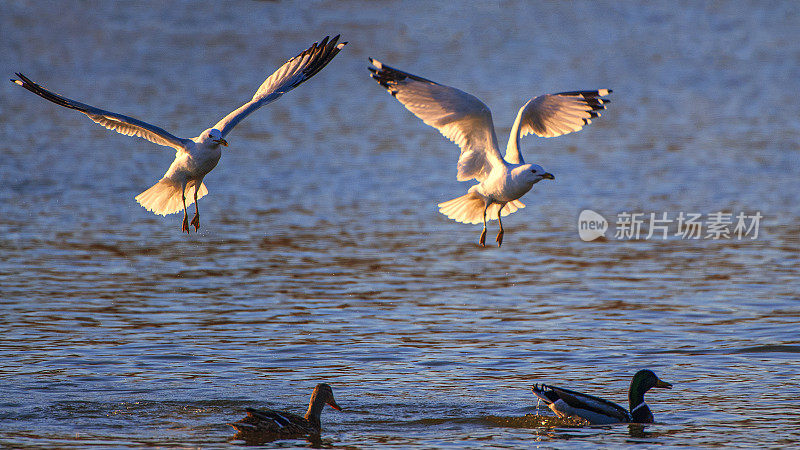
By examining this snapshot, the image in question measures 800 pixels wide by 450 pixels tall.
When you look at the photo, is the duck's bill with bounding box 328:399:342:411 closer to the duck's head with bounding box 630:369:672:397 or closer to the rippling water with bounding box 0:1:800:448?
the rippling water with bounding box 0:1:800:448

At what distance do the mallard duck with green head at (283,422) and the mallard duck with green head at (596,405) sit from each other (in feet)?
5.78

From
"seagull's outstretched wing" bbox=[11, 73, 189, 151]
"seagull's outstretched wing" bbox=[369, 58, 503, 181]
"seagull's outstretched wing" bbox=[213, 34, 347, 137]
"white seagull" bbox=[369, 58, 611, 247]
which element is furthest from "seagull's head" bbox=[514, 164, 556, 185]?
"seagull's outstretched wing" bbox=[11, 73, 189, 151]

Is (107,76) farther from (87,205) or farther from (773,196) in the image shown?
(773,196)

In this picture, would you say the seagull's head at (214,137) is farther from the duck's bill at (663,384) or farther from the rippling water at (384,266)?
the duck's bill at (663,384)

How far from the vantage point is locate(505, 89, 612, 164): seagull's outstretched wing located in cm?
1255

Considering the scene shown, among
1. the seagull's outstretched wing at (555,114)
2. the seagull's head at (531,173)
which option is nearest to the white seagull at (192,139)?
the seagull's outstretched wing at (555,114)

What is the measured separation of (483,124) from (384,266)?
14.5 ft

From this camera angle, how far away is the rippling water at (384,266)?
10867mm

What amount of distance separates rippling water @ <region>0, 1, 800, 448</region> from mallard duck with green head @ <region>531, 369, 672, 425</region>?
0.16m

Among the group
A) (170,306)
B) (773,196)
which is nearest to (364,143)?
(773,196)

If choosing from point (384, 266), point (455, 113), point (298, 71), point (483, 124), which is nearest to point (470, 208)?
point (483, 124)

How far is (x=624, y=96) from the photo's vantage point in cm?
3153

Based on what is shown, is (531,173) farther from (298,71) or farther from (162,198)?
(162,198)

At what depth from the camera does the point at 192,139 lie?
475 inches
